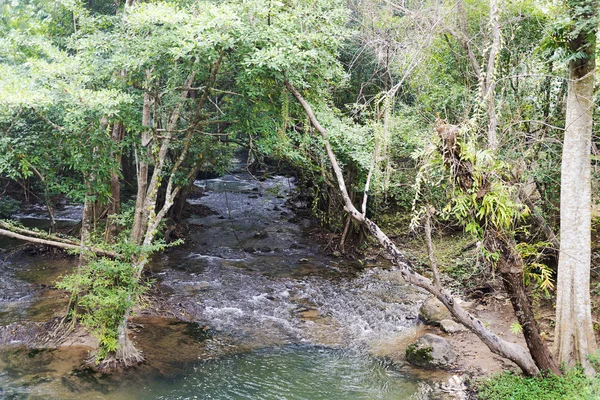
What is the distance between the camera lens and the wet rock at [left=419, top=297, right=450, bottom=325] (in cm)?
1028

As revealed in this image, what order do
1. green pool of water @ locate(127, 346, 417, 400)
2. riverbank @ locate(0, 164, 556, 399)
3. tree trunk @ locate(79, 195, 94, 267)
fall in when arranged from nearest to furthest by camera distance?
green pool of water @ locate(127, 346, 417, 400) < riverbank @ locate(0, 164, 556, 399) < tree trunk @ locate(79, 195, 94, 267)

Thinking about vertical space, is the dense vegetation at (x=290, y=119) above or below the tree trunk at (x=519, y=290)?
above

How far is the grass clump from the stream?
1.19 meters

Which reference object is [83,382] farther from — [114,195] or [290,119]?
[290,119]

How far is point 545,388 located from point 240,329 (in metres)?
5.97

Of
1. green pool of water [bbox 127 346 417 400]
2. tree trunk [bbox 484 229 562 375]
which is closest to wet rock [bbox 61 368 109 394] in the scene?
green pool of water [bbox 127 346 417 400]

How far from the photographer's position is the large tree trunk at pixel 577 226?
6906 millimetres

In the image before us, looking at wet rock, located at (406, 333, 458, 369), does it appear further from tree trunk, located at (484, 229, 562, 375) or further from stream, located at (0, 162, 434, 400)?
tree trunk, located at (484, 229, 562, 375)

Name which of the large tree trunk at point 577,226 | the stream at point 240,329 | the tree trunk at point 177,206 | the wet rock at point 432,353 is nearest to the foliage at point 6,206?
the stream at point 240,329

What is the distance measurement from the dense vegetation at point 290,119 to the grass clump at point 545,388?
0.29ft

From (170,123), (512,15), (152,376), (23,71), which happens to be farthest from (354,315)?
(23,71)

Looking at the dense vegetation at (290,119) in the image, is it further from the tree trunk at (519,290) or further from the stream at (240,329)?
the stream at (240,329)

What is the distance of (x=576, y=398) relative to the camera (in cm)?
616

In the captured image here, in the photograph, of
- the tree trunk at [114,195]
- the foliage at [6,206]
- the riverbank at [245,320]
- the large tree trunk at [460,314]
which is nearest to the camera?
the large tree trunk at [460,314]
